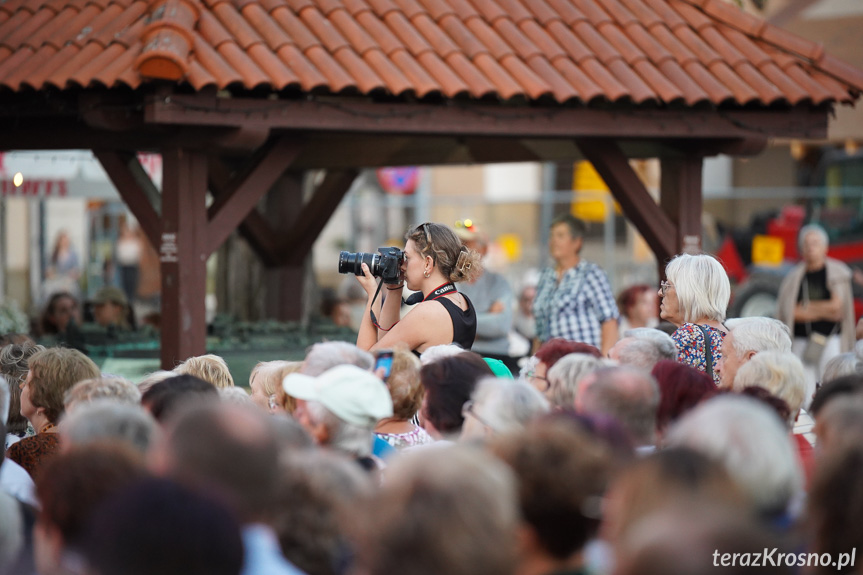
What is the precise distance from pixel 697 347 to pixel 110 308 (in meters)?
5.63

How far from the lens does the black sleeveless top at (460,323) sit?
4.43 meters

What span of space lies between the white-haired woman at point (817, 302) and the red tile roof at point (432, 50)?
2.33m

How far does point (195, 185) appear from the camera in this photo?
5711 millimetres

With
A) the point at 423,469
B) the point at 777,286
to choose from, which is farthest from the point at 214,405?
the point at 777,286

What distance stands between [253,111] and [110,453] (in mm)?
3512

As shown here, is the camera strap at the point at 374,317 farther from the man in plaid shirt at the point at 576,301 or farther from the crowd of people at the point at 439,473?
the man in plaid shirt at the point at 576,301

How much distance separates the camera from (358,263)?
4703 millimetres

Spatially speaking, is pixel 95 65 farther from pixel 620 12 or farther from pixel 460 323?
pixel 620 12

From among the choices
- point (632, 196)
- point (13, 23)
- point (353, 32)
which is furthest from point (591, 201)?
point (13, 23)

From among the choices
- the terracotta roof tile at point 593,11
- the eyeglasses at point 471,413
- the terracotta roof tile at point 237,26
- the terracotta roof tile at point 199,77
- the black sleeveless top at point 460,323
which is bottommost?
the eyeglasses at point 471,413

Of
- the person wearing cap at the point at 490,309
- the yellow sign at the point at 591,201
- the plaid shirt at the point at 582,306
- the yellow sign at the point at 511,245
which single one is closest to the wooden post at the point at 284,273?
the person wearing cap at the point at 490,309

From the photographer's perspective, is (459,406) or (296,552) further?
(459,406)

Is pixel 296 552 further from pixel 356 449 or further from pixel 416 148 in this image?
pixel 416 148

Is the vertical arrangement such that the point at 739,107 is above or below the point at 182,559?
above
